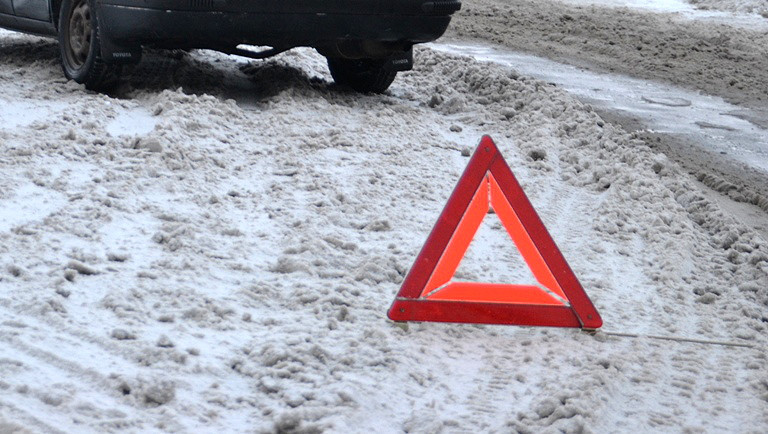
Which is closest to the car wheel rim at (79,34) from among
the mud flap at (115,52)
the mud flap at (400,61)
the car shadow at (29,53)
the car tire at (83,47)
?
the car tire at (83,47)

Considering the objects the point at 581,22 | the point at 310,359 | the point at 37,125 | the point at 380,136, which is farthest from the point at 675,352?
the point at 581,22

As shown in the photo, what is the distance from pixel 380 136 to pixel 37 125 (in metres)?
2.21

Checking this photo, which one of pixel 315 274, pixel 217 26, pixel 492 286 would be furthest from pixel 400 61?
pixel 492 286

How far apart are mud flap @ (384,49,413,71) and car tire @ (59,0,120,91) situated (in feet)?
7.12

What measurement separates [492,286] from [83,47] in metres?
4.46

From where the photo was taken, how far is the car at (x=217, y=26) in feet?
23.4

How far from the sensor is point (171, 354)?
3600mm

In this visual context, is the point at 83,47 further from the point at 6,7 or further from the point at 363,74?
the point at 363,74

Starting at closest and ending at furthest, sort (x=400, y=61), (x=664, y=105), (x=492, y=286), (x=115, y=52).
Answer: (x=492, y=286), (x=115, y=52), (x=400, y=61), (x=664, y=105)

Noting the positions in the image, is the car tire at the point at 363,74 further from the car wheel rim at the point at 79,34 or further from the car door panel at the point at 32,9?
the car door panel at the point at 32,9

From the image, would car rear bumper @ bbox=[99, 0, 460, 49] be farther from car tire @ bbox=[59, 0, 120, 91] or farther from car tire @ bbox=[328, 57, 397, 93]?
car tire @ bbox=[328, 57, 397, 93]

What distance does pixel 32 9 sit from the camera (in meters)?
8.05

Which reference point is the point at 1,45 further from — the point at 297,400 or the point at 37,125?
the point at 297,400

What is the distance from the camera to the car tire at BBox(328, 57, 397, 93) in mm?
8586
